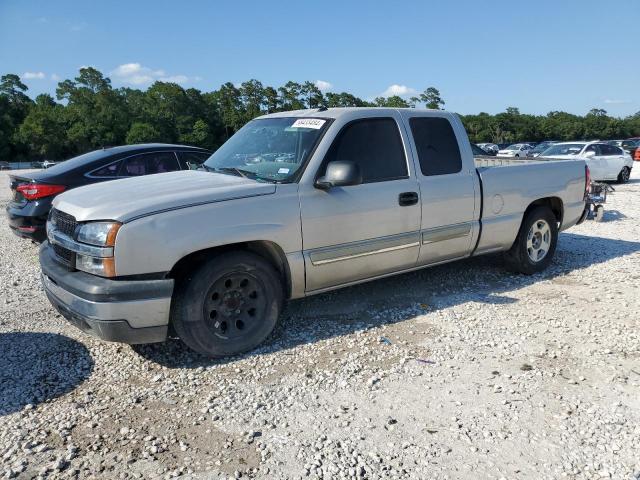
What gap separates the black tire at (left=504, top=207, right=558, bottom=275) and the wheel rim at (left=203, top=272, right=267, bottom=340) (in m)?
3.40

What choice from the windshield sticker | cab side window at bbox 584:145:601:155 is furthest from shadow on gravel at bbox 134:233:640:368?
cab side window at bbox 584:145:601:155

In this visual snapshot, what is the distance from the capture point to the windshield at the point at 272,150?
429 centimetres

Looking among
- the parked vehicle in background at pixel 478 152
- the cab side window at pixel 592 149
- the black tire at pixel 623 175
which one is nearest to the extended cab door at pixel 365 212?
the parked vehicle in background at pixel 478 152

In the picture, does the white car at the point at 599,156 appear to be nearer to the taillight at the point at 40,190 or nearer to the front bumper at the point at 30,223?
the taillight at the point at 40,190

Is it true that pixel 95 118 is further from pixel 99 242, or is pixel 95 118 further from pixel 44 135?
pixel 99 242

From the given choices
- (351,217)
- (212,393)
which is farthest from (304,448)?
(351,217)

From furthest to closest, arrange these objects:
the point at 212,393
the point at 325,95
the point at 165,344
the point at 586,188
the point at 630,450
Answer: the point at 325,95, the point at 586,188, the point at 165,344, the point at 212,393, the point at 630,450

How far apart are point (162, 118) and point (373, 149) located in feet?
265

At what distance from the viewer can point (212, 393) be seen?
11.3ft

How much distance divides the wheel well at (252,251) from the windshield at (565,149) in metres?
15.8

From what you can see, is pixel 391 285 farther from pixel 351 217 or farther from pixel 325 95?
pixel 325 95

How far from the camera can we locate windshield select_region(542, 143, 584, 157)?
57.7 ft

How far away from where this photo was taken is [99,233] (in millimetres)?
3475

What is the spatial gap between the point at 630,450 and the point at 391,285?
314 cm
